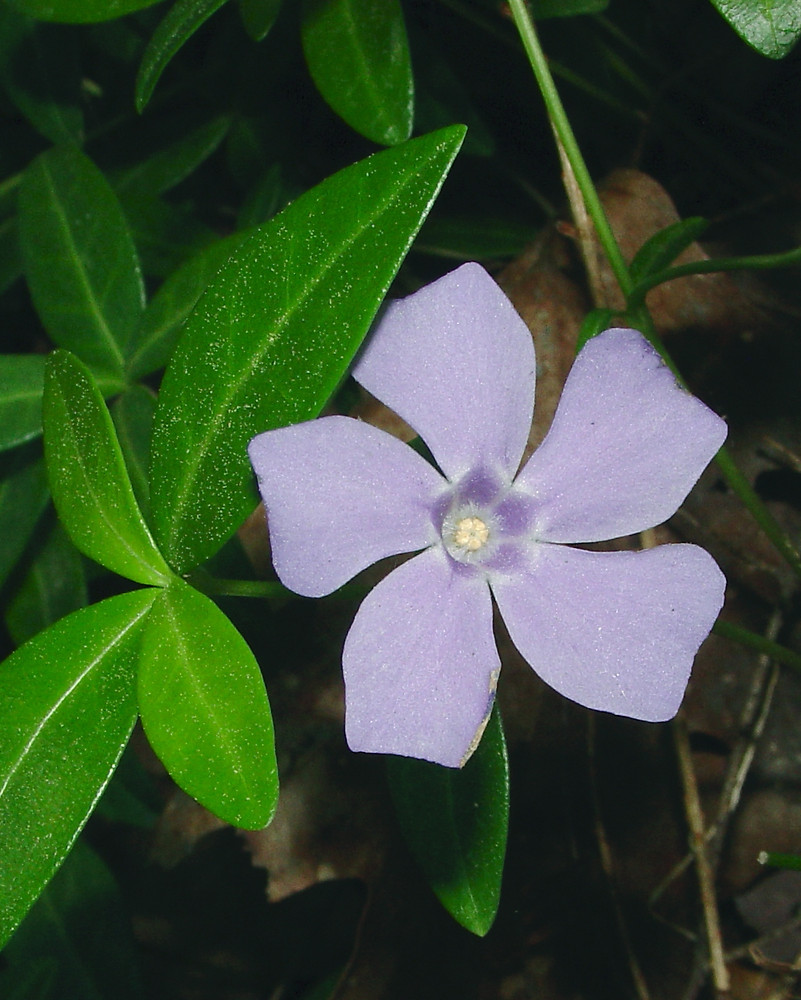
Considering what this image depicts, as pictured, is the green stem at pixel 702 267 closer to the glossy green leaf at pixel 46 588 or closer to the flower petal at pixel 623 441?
the flower petal at pixel 623 441

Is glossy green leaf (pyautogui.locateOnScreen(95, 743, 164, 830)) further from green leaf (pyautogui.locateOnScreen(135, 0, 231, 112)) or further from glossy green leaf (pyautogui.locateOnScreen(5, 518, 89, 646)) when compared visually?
green leaf (pyautogui.locateOnScreen(135, 0, 231, 112))

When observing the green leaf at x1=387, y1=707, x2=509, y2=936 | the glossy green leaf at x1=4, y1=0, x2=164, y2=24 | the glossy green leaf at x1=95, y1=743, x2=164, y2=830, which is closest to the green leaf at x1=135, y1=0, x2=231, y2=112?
the glossy green leaf at x1=4, y1=0, x2=164, y2=24

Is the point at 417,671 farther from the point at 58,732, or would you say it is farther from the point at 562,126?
the point at 562,126

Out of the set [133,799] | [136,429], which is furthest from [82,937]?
[136,429]

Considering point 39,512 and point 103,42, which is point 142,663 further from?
point 103,42

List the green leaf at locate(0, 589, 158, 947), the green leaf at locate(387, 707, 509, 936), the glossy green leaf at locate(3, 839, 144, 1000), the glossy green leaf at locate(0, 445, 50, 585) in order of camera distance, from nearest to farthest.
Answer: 1. the green leaf at locate(0, 589, 158, 947)
2. the green leaf at locate(387, 707, 509, 936)
3. the glossy green leaf at locate(0, 445, 50, 585)
4. the glossy green leaf at locate(3, 839, 144, 1000)

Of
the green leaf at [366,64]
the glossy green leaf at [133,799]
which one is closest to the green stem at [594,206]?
the green leaf at [366,64]

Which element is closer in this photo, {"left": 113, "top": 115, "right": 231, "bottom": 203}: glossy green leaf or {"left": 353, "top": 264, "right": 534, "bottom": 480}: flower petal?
{"left": 353, "top": 264, "right": 534, "bottom": 480}: flower petal

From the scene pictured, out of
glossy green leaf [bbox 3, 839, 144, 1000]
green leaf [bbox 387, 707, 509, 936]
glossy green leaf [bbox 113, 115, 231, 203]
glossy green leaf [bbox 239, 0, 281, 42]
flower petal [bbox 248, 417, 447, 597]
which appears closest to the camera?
flower petal [bbox 248, 417, 447, 597]
